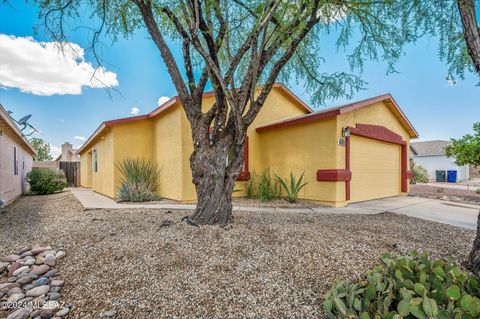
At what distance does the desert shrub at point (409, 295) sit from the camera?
1.77 meters

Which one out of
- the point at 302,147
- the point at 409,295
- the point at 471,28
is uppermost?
the point at 471,28

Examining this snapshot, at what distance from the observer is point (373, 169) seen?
934cm

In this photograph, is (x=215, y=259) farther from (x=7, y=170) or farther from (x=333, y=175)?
(x=7, y=170)

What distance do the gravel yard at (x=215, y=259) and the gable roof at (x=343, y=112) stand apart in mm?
3695

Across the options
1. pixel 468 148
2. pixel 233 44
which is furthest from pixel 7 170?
pixel 468 148

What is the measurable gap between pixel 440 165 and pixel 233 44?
108 feet

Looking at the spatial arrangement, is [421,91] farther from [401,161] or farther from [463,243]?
[463,243]

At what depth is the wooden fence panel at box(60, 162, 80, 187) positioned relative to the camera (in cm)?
1786

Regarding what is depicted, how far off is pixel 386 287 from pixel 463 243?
2.86 meters

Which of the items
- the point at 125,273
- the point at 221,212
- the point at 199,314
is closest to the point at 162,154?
the point at 221,212

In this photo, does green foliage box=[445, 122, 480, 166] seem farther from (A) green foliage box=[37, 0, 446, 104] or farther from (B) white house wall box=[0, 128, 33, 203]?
(B) white house wall box=[0, 128, 33, 203]

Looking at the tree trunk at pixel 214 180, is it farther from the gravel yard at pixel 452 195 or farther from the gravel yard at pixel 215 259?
the gravel yard at pixel 452 195

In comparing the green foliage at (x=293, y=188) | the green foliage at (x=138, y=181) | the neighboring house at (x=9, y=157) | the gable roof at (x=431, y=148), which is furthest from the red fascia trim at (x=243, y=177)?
the gable roof at (x=431, y=148)

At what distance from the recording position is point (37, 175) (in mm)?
11516
